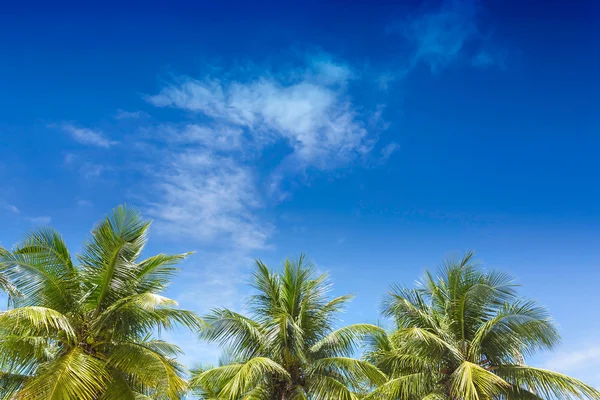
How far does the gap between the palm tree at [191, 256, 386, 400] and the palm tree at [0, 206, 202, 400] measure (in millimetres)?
3357

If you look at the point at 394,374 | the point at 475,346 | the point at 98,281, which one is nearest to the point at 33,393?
the point at 98,281

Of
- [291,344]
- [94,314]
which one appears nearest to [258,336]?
[291,344]

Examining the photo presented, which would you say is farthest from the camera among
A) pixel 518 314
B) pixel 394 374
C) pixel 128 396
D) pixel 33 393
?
pixel 394 374

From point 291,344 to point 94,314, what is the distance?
20.7 ft

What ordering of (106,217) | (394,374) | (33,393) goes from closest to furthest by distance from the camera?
1. (33,393)
2. (106,217)
3. (394,374)

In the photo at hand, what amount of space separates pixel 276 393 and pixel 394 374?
4.14m

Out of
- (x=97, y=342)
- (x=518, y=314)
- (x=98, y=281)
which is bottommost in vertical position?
(x=97, y=342)

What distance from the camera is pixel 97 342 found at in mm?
12883

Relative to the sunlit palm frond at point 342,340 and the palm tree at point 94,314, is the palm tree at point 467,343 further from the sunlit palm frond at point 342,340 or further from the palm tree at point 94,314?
the palm tree at point 94,314

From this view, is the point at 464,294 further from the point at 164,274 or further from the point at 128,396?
the point at 128,396

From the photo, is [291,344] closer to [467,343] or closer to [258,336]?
[258,336]

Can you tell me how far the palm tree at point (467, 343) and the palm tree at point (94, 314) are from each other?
23.9 ft

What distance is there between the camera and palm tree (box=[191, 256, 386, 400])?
52.0 feet

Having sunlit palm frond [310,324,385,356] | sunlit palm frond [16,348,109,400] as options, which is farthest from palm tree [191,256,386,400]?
sunlit palm frond [16,348,109,400]
